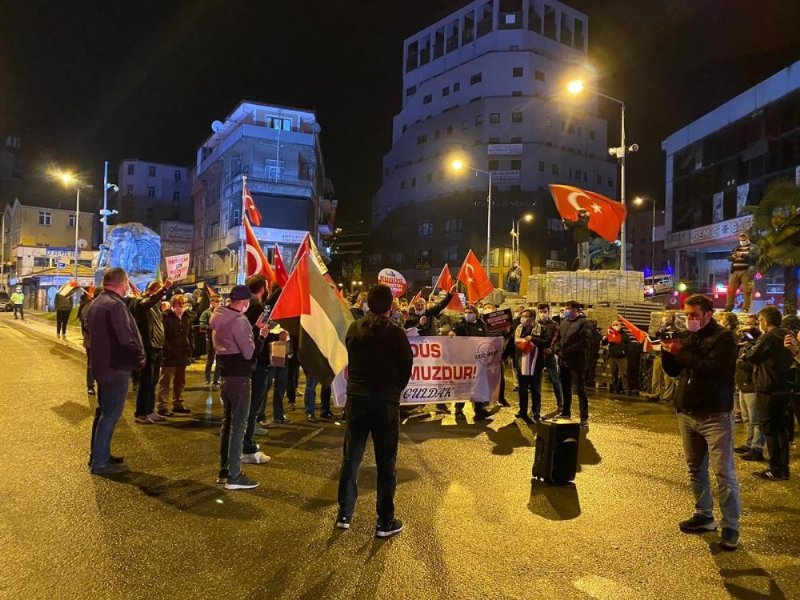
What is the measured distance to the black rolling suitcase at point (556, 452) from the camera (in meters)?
6.29

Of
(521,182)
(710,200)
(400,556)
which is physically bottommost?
(400,556)

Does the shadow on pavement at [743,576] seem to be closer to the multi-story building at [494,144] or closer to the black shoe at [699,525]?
the black shoe at [699,525]

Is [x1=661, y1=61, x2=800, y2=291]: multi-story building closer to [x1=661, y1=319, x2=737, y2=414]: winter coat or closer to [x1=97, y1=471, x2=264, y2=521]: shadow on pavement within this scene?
[x1=661, y1=319, x2=737, y2=414]: winter coat

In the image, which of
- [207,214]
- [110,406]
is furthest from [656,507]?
[207,214]

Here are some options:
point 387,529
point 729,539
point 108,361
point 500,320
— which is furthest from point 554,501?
point 500,320

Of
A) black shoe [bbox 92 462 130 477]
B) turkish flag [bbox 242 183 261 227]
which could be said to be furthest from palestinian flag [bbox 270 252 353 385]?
turkish flag [bbox 242 183 261 227]

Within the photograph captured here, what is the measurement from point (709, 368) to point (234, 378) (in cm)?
446

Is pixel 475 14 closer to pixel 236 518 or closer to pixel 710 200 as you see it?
pixel 710 200

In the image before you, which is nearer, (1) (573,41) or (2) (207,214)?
(2) (207,214)

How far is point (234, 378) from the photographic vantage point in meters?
5.90

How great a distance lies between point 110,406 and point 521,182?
70.4 m

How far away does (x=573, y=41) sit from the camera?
8288cm

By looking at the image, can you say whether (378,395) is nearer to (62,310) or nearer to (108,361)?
(108,361)

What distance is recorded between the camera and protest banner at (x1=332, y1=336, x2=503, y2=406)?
31.3 feet
